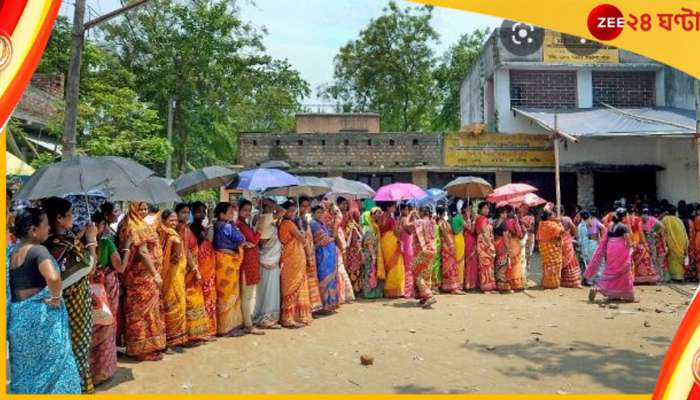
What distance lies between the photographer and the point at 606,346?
5469mm

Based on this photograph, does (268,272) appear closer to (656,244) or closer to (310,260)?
(310,260)

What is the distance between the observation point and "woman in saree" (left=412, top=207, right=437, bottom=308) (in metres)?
7.66

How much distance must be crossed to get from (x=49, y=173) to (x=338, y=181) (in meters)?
5.85

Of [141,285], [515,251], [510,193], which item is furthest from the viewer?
[510,193]

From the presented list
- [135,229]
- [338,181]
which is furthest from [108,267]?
[338,181]

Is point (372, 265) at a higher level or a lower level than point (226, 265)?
lower

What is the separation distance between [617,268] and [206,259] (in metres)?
5.94

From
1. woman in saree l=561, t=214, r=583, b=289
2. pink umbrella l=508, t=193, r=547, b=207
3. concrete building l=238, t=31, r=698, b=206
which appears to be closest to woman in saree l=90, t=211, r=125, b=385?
woman in saree l=561, t=214, r=583, b=289

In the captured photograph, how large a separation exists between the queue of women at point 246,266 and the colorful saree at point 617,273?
0.02 metres

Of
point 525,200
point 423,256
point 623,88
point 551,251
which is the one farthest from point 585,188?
point 423,256

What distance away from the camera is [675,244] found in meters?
9.55

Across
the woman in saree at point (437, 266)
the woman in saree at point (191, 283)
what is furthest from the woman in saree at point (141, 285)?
the woman in saree at point (437, 266)

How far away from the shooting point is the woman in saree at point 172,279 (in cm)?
519

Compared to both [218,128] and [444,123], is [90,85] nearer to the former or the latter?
[218,128]
